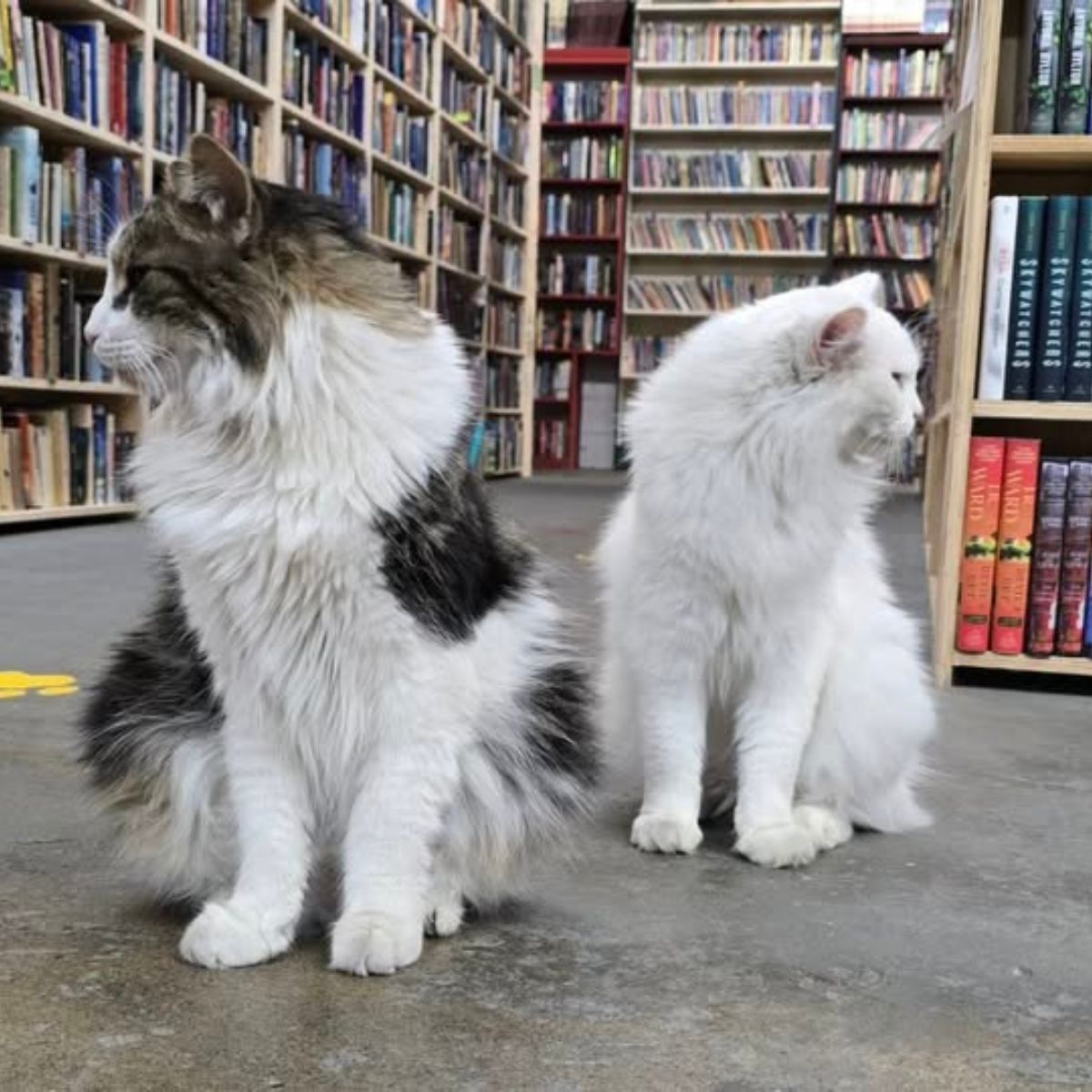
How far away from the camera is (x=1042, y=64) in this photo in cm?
217

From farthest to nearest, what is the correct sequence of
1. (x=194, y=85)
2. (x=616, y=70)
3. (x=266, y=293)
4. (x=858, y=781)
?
1. (x=616, y=70)
2. (x=194, y=85)
3. (x=858, y=781)
4. (x=266, y=293)

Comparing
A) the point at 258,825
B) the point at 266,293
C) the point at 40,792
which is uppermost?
the point at 266,293

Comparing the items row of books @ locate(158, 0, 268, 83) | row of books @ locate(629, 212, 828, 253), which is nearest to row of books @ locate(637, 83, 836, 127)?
row of books @ locate(629, 212, 828, 253)

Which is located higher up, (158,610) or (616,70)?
(616,70)

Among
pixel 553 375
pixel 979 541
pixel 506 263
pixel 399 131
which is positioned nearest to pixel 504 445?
pixel 506 263

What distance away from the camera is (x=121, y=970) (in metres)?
1.02

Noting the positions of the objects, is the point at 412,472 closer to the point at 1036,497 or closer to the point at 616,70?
the point at 1036,497

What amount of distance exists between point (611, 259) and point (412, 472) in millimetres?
8174

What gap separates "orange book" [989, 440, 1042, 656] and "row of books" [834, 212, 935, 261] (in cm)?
627

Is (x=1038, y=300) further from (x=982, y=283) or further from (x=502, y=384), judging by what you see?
(x=502, y=384)

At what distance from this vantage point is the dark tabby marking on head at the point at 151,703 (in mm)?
1144

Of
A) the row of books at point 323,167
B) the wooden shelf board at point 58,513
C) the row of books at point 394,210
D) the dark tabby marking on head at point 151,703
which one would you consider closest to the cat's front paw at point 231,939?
the dark tabby marking on head at point 151,703

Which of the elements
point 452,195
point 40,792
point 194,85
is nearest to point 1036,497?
point 40,792

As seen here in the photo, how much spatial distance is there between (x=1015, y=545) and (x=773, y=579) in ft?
Answer: 3.59
